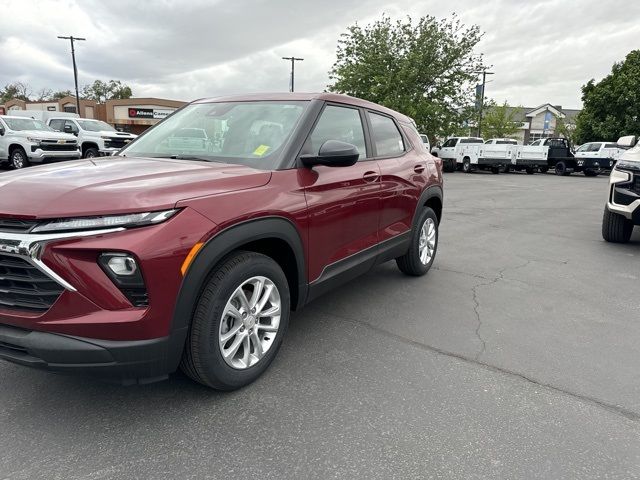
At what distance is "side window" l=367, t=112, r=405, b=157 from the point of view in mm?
4020

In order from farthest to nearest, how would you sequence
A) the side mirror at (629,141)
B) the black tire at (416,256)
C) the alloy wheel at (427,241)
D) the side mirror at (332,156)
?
the side mirror at (629,141) < the alloy wheel at (427,241) < the black tire at (416,256) < the side mirror at (332,156)

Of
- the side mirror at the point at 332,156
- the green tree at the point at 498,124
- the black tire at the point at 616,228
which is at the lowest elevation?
the black tire at the point at 616,228

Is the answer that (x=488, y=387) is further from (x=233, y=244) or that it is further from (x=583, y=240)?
(x=583, y=240)

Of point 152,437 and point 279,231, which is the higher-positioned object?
point 279,231

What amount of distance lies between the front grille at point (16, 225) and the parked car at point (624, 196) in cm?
666

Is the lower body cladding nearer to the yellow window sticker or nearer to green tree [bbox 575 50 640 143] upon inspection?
the yellow window sticker

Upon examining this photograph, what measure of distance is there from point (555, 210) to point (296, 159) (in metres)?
9.83

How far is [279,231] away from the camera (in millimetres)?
2680

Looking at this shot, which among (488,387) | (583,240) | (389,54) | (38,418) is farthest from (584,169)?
(38,418)

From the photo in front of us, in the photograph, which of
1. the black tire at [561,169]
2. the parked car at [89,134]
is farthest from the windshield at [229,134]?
the black tire at [561,169]

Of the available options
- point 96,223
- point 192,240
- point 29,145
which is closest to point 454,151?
point 29,145

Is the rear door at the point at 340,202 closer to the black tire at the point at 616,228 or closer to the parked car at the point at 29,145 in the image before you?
the black tire at the point at 616,228

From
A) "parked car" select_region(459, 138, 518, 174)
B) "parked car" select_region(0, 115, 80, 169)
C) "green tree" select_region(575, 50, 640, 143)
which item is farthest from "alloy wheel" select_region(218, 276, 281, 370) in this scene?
"green tree" select_region(575, 50, 640, 143)

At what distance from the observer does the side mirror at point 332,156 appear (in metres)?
2.84
